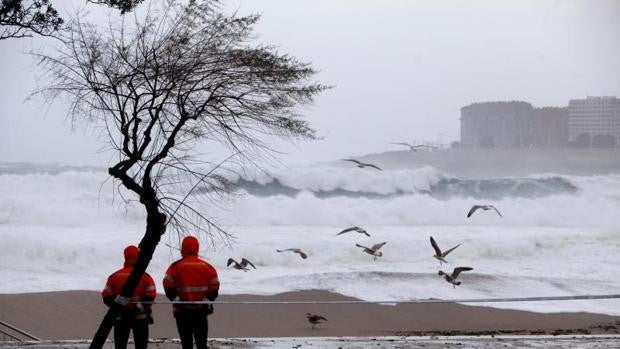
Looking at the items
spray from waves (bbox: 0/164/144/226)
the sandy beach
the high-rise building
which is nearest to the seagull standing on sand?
the sandy beach

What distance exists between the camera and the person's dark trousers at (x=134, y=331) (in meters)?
8.91

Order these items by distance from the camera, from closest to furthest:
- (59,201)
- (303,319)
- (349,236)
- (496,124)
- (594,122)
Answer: (303,319) < (349,236) < (59,201) < (594,122) < (496,124)

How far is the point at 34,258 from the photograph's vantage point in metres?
25.8

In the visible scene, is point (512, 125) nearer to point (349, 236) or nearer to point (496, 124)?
point (496, 124)

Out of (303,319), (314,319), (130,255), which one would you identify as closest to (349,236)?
(303,319)

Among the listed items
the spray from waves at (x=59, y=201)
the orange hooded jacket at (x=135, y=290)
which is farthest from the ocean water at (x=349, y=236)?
the orange hooded jacket at (x=135, y=290)

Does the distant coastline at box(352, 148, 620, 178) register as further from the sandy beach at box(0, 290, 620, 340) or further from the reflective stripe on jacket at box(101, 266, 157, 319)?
the reflective stripe on jacket at box(101, 266, 157, 319)

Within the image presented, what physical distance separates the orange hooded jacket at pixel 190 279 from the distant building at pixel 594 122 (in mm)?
82623

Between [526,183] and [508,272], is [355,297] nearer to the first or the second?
[508,272]

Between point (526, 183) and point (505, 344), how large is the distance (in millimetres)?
50959

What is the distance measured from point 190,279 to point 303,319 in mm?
9796

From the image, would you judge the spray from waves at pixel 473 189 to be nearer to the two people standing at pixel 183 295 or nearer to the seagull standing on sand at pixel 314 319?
the seagull standing on sand at pixel 314 319

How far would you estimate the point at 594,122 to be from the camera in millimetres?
86938

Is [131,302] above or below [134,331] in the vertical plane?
above
